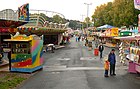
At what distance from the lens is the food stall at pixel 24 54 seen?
742 inches

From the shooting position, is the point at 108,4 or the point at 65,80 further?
the point at 108,4

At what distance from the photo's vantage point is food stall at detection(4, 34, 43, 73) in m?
18.9

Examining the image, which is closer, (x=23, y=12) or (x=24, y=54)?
(x=24, y=54)

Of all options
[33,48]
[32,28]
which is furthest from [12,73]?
[32,28]

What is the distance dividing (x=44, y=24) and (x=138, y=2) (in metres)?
28.2

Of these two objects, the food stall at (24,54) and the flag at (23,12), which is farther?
the flag at (23,12)

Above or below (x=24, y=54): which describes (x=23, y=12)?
above

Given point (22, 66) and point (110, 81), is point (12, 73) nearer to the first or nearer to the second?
point (22, 66)

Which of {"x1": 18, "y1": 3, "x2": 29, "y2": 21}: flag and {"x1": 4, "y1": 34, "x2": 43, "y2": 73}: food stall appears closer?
{"x1": 4, "y1": 34, "x2": 43, "y2": 73}: food stall

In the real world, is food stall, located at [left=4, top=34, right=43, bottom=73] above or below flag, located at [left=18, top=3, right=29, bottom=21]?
below

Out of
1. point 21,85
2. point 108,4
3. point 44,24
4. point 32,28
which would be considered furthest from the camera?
point 108,4

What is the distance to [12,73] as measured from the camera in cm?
1883

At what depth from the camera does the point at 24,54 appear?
745 inches

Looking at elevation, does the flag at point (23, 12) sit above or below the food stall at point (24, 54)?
above
